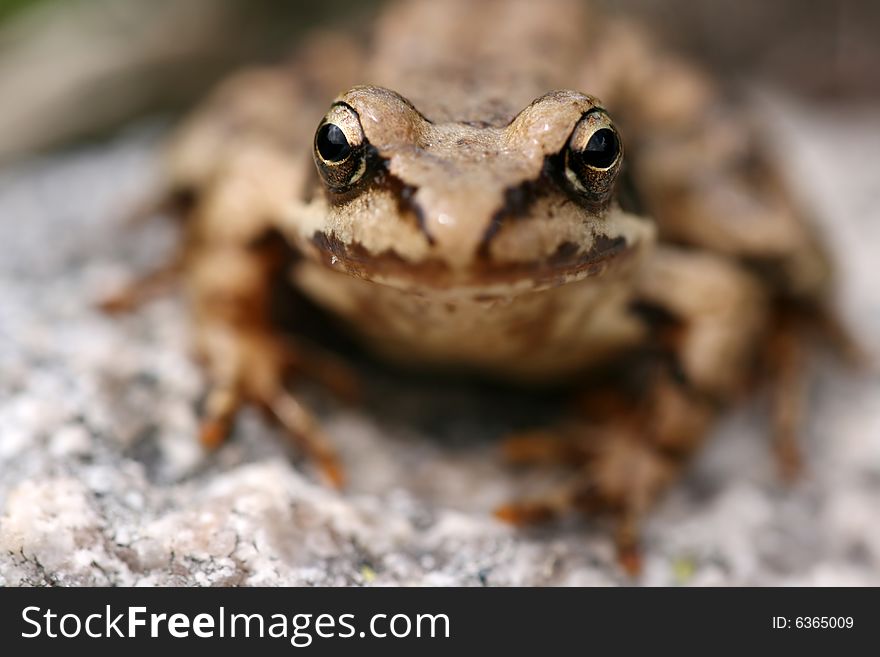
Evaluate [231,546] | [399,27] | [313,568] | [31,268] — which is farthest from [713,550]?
[31,268]

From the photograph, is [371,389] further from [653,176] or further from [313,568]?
[653,176]

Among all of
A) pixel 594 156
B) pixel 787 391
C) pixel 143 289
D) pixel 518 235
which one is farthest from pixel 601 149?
pixel 143 289

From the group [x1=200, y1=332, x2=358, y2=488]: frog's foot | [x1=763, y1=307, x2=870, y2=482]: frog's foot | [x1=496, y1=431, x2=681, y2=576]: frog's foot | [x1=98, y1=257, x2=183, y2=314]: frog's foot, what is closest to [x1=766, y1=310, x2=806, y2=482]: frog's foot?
[x1=763, y1=307, x2=870, y2=482]: frog's foot

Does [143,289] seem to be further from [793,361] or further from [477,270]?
[793,361]

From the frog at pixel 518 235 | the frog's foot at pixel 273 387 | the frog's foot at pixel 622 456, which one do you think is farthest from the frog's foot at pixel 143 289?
the frog's foot at pixel 622 456

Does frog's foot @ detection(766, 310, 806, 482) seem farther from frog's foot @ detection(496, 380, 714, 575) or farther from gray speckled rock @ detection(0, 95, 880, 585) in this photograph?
frog's foot @ detection(496, 380, 714, 575)

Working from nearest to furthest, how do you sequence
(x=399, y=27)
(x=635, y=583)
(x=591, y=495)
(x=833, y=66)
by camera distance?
(x=635, y=583) → (x=591, y=495) → (x=399, y=27) → (x=833, y=66)

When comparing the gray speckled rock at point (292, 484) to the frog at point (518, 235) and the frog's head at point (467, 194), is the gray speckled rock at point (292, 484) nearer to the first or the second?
the frog at point (518, 235)
